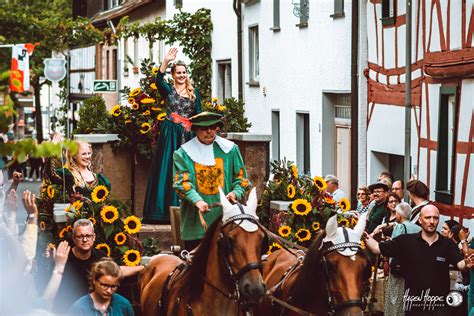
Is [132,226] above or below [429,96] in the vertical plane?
below

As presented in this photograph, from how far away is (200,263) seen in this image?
998cm

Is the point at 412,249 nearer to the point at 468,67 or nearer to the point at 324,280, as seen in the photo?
the point at 324,280

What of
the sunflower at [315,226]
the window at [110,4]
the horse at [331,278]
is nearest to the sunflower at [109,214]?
the sunflower at [315,226]

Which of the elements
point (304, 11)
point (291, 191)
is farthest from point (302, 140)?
point (291, 191)

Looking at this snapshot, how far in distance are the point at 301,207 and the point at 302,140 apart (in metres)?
17.6

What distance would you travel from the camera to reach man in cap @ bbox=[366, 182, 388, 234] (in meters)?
16.2

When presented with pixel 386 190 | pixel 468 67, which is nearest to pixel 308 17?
pixel 468 67

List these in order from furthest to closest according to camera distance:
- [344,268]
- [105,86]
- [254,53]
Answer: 1. [105,86]
2. [254,53]
3. [344,268]

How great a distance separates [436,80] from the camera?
813 inches

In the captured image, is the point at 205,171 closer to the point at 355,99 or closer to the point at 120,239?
the point at 120,239

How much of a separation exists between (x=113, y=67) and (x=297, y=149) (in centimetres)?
2935

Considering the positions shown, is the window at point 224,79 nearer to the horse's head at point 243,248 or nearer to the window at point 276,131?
the window at point 276,131

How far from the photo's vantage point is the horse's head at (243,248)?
9227mm

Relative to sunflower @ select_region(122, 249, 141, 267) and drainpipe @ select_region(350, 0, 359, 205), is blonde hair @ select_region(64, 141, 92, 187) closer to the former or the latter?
sunflower @ select_region(122, 249, 141, 267)
